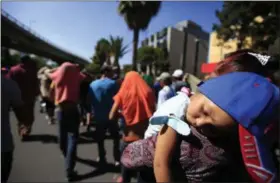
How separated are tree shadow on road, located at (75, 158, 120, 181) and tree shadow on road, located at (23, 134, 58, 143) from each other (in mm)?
1417

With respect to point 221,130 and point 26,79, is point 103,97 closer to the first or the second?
point 26,79

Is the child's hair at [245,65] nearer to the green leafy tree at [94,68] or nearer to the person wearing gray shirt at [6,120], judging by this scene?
the person wearing gray shirt at [6,120]

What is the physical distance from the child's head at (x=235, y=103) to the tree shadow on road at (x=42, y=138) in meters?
5.71

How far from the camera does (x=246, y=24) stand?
16688mm

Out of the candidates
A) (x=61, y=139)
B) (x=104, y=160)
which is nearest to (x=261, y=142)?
(x=61, y=139)

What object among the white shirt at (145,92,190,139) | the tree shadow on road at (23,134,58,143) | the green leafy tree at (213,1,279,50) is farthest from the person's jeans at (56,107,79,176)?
the green leafy tree at (213,1,279,50)

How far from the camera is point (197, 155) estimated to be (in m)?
0.98

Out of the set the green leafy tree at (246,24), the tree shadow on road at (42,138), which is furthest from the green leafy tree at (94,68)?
the green leafy tree at (246,24)

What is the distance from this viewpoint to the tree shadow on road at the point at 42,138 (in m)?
6.14

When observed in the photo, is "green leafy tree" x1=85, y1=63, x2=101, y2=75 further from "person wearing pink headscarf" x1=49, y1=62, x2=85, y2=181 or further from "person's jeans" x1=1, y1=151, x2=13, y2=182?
"person's jeans" x1=1, y1=151, x2=13, y2=182

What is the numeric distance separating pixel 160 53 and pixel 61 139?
58885 millimetres

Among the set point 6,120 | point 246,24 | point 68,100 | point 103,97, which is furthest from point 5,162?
point 246,24

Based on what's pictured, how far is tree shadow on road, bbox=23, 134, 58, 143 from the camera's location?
6.14m

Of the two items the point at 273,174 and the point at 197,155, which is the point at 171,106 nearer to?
the point at 197,155
